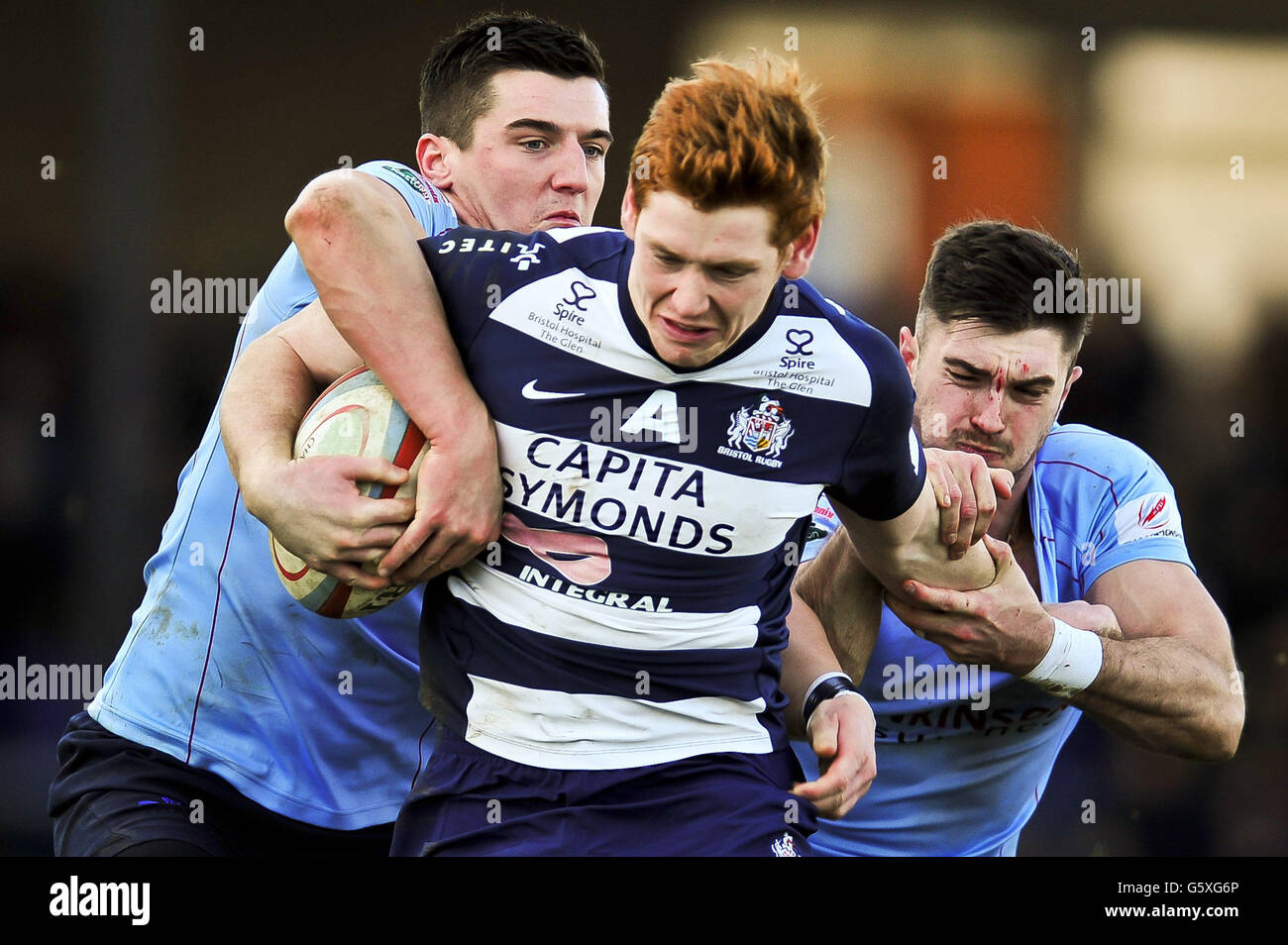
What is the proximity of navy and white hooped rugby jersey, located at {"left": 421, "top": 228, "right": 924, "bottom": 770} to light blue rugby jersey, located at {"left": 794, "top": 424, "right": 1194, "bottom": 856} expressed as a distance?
1288 mm

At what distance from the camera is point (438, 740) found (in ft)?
8.89

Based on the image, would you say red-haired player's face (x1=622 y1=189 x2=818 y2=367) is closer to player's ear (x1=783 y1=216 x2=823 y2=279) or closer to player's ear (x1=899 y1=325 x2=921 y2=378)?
player's ear (x1=783 y1=216 x2=823 y2=279)

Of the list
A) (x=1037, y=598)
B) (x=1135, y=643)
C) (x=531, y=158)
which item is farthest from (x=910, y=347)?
(x=531, y=158)

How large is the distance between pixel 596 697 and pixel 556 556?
27 cm

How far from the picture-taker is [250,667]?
3537 millimetres

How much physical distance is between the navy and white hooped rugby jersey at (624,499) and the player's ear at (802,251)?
3.8 inches

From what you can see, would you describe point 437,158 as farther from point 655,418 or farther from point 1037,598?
point 1037,598

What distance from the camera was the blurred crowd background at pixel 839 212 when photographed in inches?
233

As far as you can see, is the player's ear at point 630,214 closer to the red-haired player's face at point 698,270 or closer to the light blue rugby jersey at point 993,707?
the red-haired player's face at point 698,270

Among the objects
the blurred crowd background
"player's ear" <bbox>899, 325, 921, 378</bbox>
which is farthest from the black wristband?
the blurred crowd background

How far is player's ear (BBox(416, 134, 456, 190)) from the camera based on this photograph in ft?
12.9

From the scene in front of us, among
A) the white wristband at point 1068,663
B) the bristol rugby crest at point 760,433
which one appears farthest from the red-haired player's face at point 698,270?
the white wristband at point 1068,663
